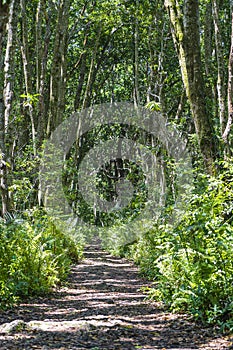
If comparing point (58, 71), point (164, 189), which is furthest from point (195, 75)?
point (58, 71)

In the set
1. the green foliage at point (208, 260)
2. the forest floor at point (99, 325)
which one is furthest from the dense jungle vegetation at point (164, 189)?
the forest floor at point (99, 325)

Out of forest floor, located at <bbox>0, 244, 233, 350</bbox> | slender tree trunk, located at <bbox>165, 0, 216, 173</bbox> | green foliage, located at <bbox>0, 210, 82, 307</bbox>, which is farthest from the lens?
slender tree trunk, located at <bbox>165, 0, 216, 173</bbox>

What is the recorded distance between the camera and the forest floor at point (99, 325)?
16.9 feet

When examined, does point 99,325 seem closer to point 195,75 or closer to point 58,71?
point 195,75

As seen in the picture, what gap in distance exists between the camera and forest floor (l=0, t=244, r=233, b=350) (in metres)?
5.16

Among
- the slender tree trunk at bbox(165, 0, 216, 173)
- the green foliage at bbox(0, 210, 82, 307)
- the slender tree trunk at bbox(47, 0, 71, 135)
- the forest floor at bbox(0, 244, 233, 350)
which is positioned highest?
→ the slender tree trunk at bbox(47, 0, 71, 135)

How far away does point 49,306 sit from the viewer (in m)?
7.79

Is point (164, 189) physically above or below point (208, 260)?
above

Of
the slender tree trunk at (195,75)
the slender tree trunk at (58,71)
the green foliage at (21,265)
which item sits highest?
the slender tree trunk at (58,71)

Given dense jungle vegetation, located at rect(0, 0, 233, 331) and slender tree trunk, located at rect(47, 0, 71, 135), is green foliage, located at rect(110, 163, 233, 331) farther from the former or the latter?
slender tree trunk, located at rect(47, 0, 71, 135)

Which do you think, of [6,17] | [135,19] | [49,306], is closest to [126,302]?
[49,306]

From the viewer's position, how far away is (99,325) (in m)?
6.00

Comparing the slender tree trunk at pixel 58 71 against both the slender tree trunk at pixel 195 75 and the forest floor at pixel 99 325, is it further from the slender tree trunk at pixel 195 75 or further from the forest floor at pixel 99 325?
the slender tree trunk at pixel 195 75

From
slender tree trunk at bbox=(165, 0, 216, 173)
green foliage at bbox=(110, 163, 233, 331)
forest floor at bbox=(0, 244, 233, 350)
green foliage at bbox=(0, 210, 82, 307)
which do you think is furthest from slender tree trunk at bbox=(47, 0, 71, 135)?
green foliage at bbox=(110, 163, 233, 331)
